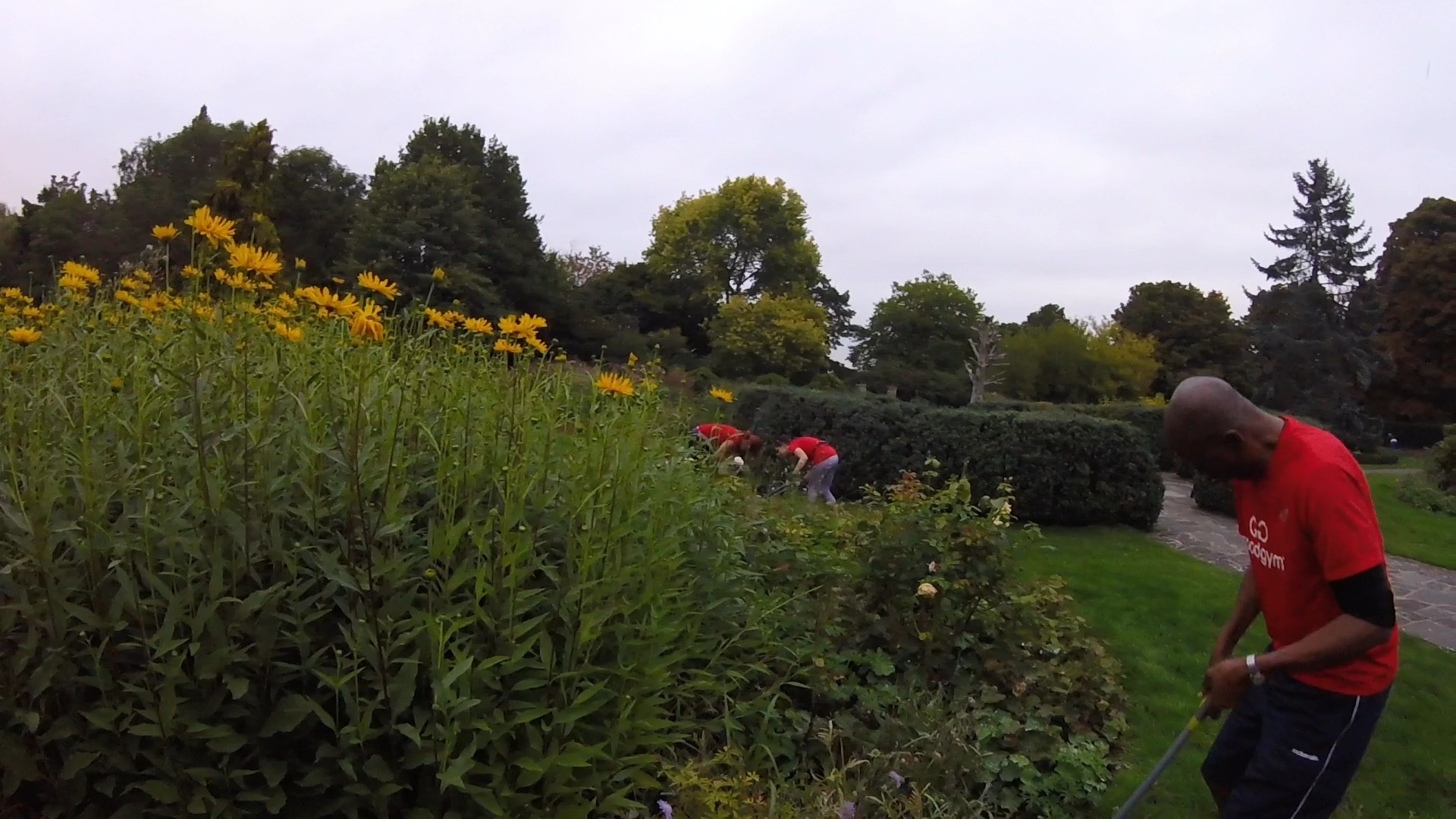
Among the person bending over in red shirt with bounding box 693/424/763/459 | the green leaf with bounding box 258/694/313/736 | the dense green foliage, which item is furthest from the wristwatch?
the person bending over in red shirt with bounding box 693/424/763/459

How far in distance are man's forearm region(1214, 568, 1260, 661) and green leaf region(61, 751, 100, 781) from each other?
2995mm

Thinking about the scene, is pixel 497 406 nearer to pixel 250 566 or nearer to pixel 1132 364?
pixel 250 566

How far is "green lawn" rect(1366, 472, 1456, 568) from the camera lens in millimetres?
9938

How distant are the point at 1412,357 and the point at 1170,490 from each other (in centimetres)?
3272

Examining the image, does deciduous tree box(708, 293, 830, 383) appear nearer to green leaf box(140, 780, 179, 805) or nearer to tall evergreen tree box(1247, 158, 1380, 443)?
tall evergreen tree box(1247, 158, 1380, 443)

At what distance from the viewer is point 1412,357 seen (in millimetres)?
38062

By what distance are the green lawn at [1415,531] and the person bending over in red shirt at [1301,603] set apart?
26.6 feet

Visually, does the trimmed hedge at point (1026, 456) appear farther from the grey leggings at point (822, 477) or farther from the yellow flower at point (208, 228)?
the yellow flower at point (208, 228)

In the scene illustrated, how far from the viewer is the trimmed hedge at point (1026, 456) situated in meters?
9.55

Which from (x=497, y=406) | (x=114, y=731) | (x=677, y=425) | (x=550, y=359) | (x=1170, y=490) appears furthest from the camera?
(x=1170, y=490)

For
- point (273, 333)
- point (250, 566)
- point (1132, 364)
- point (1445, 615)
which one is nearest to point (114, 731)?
point (250, 566)

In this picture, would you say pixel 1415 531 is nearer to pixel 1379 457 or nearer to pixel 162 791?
pixel 162 791

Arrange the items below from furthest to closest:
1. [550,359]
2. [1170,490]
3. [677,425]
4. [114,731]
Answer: [1170,490]
[677,425]
[550,359]
[114,731]

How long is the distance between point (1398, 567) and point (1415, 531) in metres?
3.16
